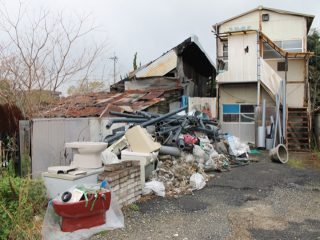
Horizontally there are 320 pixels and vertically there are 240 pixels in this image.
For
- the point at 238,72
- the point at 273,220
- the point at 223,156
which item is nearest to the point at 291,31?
the point at 238,72

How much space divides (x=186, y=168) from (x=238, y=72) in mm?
8378

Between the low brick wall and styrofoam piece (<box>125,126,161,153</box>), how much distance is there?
803 millimetres

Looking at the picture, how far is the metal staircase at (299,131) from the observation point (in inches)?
551

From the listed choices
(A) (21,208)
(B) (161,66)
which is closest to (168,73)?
(B) (161,66)

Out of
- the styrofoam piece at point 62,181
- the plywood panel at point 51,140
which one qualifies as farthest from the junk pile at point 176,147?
the styrofoam piece at point 62,181

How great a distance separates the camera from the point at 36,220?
450 centimetres

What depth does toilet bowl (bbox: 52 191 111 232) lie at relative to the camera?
4.21 m

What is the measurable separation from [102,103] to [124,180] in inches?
309

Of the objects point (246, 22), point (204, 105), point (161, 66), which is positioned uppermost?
point (246, 22)

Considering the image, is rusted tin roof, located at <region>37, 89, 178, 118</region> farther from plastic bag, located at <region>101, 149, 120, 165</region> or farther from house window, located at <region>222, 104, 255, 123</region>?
house window, located at <region>222, 104, 255, 123</region>

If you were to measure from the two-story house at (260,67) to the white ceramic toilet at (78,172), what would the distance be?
10392mm

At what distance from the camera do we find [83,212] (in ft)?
14.2

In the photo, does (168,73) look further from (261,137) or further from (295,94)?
(295,94)

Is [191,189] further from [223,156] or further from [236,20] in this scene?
[236,20]
